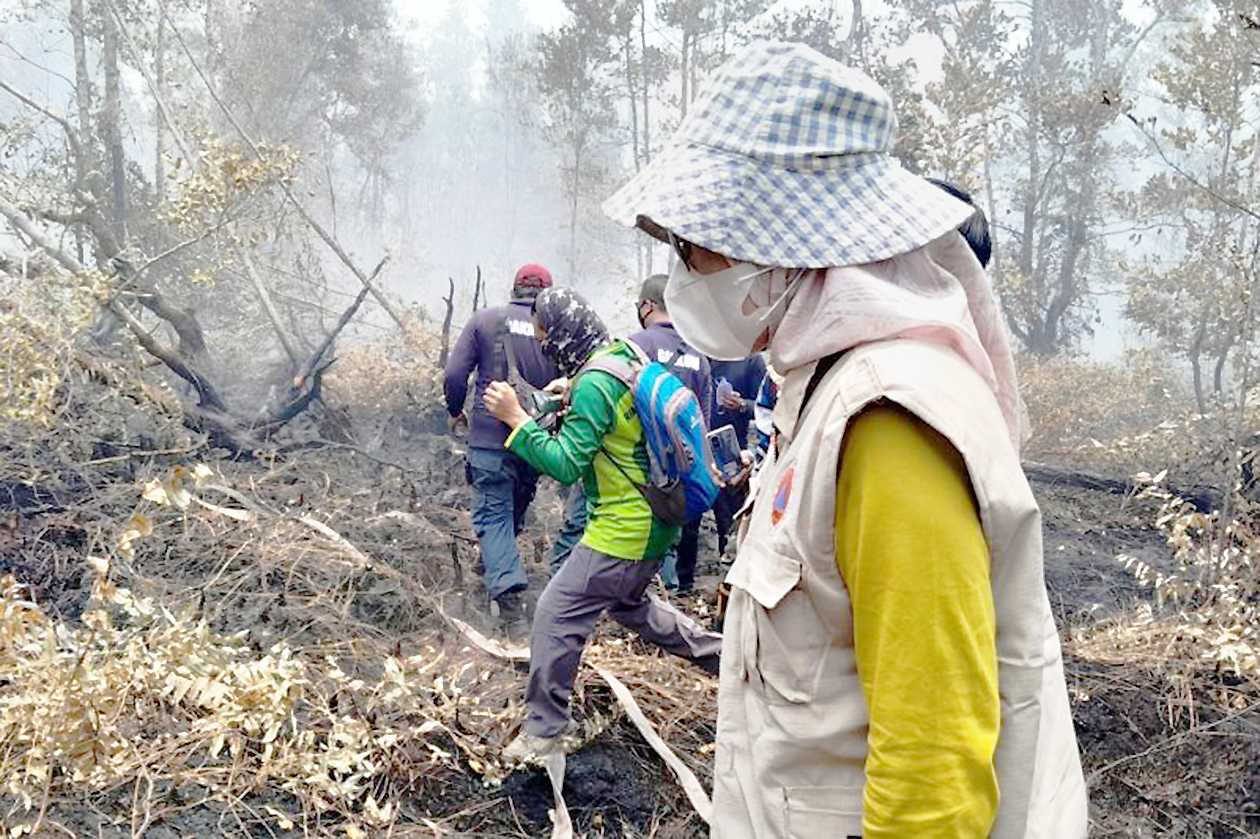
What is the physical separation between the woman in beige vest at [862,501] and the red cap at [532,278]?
3981 mm

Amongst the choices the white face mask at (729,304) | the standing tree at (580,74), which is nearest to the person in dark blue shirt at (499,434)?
the white face mask at (729,304)

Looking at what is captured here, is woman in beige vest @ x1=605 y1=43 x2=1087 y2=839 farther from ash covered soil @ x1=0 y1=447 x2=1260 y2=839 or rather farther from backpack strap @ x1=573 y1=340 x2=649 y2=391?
ash covered soil @ x1=0 y1=447 x2=1260 y2=839

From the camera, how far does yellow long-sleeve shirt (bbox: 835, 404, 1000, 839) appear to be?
103 centimetres

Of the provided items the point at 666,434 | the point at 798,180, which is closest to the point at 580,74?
the point at 666,434

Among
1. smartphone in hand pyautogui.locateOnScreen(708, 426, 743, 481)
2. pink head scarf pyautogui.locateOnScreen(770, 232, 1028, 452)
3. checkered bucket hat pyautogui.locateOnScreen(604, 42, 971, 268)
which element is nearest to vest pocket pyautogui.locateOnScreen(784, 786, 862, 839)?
pink head scarf pyautogui.locateOnScreen(770, 232, 1028, 452)

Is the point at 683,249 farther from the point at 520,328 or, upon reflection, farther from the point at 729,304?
the point at 520,328

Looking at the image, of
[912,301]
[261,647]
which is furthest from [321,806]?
[912,301]

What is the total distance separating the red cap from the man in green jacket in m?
2.00

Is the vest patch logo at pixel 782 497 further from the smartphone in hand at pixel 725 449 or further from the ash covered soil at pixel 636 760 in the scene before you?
the smartphone in hand at pixel 725 449

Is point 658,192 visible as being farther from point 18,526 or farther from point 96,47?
point 96,47

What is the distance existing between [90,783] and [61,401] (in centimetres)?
466

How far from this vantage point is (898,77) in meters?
14.8

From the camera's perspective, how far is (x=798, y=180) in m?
1.25

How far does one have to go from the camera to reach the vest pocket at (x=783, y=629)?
1197 mm
